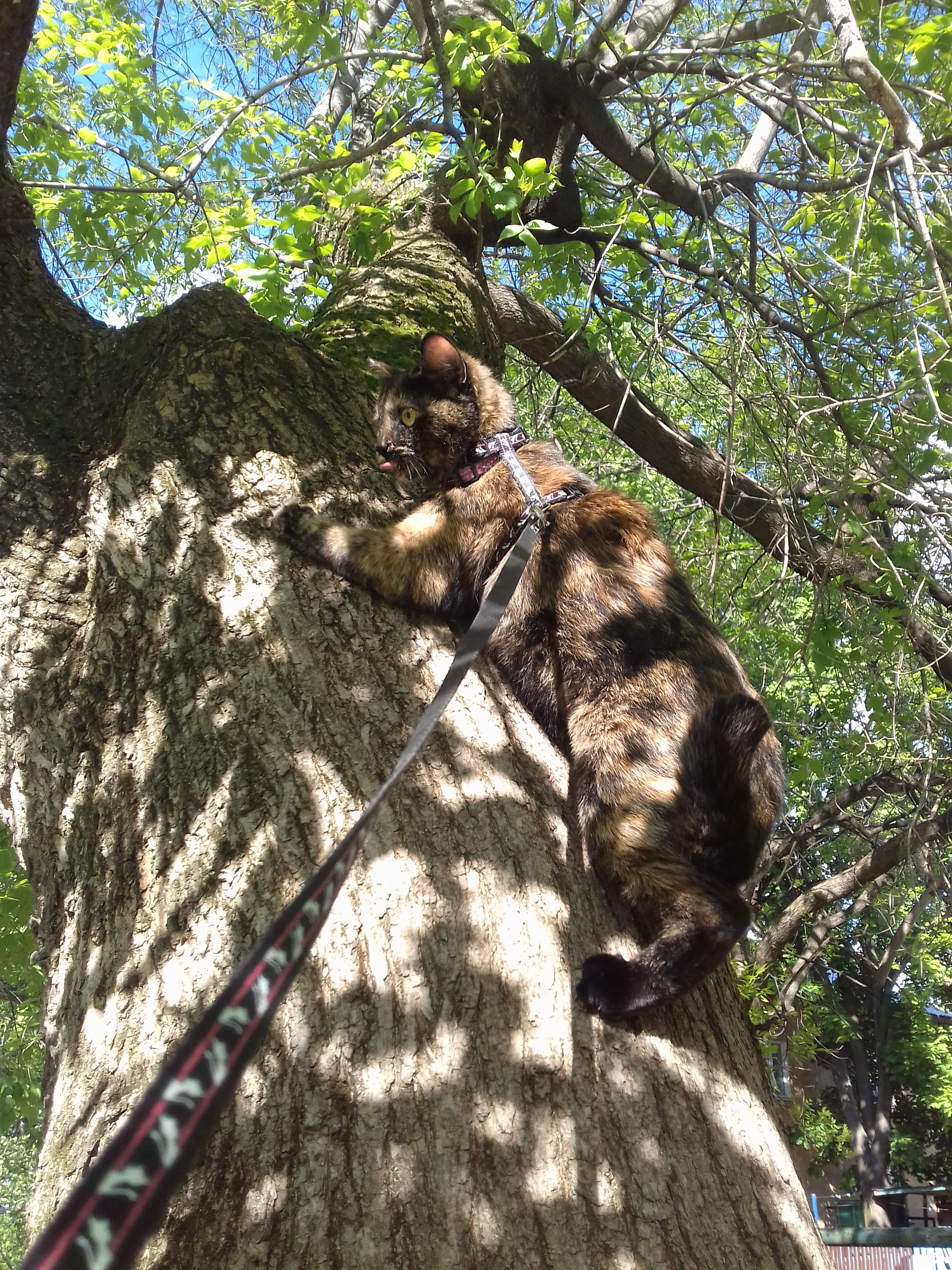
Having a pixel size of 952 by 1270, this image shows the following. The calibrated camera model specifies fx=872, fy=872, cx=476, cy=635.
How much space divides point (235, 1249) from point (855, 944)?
1708cm

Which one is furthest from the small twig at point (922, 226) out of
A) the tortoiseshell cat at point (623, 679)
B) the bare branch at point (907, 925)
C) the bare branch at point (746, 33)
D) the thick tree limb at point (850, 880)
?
the bare branch at point (907, 925)

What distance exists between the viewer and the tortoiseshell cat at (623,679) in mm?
2125

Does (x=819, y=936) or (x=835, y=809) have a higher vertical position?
(x=835, y=809)

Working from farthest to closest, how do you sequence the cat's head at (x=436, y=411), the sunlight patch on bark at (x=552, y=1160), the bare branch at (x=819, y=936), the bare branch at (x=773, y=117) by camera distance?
the bare branch at (x=819, y=936)
the bare branch at (x=773, y=117)
the cat's head at (x=436, y=411)
the sunlight patch on bark at (x=552, y=1160)

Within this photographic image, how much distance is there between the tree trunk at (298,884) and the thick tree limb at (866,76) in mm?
1968

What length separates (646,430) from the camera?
5.65 meters

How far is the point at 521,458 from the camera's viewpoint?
11.1ft

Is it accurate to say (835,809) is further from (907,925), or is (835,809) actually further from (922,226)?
(922,226)

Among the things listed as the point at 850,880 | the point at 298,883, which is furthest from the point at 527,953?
the point at 850,880

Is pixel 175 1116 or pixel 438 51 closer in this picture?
pixel 175 1116

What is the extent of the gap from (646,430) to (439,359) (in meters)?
2.55

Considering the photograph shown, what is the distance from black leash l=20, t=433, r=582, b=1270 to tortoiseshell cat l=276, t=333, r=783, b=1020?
831 mm

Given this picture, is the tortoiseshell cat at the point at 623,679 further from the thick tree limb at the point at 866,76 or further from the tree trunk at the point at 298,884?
the thick tree limb at the point at 866,76

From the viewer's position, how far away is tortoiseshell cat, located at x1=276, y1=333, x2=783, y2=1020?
2125mm
